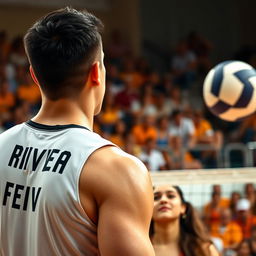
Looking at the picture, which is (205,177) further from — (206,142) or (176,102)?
(176,102)

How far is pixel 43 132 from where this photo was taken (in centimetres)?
197

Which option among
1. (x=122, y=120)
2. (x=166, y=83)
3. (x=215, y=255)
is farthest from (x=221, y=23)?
(x=215, y=255)

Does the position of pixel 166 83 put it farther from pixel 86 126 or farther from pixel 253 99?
pixel 86 126

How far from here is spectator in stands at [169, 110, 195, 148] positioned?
38.2 feet

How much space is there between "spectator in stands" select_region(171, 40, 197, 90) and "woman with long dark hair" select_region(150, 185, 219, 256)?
10773 mm

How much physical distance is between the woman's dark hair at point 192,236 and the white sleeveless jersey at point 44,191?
2.72 meters

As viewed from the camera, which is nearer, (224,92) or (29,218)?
(29,218)

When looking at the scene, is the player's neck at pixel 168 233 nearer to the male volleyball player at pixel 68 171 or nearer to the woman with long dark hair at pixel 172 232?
the woman with long dark hair at pixel 172 232

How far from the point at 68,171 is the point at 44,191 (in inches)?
3.4

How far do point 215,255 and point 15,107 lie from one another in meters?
6.51

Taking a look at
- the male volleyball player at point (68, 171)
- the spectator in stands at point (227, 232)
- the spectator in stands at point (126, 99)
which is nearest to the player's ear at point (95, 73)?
the male volleyball player at point (68, 171)

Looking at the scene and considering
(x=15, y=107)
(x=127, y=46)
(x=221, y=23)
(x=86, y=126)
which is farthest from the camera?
(x=221, y=23)

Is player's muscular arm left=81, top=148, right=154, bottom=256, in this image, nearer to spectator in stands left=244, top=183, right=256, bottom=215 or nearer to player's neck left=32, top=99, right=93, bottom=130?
player's neck left=32, top=99, right=93, bottom=130

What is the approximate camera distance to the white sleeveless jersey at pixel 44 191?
1.83 meters
